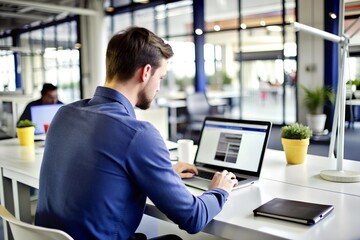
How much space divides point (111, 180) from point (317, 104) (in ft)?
19.1

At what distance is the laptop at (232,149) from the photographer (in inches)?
68.2

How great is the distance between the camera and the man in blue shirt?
45.9 inches

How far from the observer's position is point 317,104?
640 centimetres

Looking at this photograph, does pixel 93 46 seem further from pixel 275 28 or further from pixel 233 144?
pixel 233 144

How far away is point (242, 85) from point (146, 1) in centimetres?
306

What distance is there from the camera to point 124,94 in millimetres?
1325

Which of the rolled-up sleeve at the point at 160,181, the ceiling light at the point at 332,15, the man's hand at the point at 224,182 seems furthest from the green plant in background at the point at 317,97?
the rolled-up sleeve at the point at 160,181

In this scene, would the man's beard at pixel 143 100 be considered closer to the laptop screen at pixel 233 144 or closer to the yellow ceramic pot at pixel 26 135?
the laptop screen at pixel 233 144

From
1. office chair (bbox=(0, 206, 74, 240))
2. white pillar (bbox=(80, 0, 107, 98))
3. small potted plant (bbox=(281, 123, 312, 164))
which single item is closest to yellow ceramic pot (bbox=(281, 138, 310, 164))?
small potted plant (bbox=(281, 123, 312, 164))

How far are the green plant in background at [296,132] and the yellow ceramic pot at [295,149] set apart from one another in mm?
19

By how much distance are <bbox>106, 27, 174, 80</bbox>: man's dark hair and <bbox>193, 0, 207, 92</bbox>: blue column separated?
693cm

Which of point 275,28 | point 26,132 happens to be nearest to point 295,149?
point 26,132

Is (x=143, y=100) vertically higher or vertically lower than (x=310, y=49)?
lower

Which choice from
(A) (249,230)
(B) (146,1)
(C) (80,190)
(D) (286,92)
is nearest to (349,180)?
(A) (249,230)
